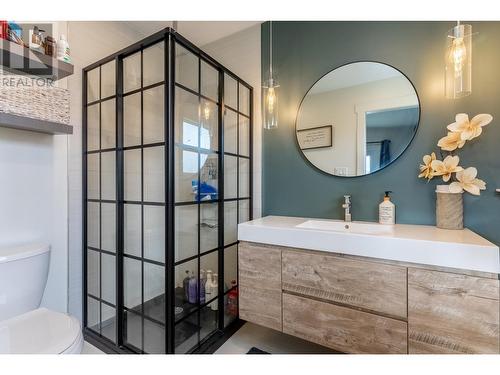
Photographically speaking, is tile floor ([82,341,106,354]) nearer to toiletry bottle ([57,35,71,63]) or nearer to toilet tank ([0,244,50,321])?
toilet tank ([0,244,50,321])

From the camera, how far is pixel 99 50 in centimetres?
186

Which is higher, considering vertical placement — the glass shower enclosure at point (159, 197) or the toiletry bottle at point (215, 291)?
the glass shower enclosure at point (159, 197)

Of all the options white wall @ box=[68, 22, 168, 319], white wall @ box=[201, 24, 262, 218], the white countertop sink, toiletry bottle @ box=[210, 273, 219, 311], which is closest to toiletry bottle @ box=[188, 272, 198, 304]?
toiletry bottle @ box=[210, 273, 219, 311]

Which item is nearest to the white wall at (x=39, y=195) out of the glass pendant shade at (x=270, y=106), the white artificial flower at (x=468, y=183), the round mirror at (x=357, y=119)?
the glass pendant shade at (x=270, y=106)

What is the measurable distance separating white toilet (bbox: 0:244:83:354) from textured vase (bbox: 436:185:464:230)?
190 cm

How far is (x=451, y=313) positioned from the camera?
1026 mm

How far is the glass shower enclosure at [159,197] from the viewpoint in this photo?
139 cm

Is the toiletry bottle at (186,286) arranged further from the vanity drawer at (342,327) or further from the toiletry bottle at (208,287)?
the vanity drawer at (342,327)

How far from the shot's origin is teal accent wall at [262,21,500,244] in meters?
1.33

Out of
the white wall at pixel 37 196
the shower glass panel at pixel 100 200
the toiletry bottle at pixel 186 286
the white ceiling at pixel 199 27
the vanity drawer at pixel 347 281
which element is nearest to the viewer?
the vanity drawer at pixel 347 281

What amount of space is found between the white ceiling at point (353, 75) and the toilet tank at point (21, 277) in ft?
6.48

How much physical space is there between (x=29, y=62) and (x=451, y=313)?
91.7 inches

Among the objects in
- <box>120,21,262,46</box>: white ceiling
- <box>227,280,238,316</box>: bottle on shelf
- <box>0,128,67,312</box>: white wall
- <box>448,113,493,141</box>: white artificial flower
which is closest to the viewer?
<box>448,113,493,141</box>: white artificial flower

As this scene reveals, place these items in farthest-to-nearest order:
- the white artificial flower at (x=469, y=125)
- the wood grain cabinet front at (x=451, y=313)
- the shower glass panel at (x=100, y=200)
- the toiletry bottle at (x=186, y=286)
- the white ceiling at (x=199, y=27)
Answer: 1. the white ceiling at (x=199, y=27)
2. the shower glass panel at (x=100, y=200)
3. the toiletry bottle at (x=186, y=286)
4. the white artificial flower at (x=469, y=125)
5. the wood grain cabinet front at (x=451, y=313)
